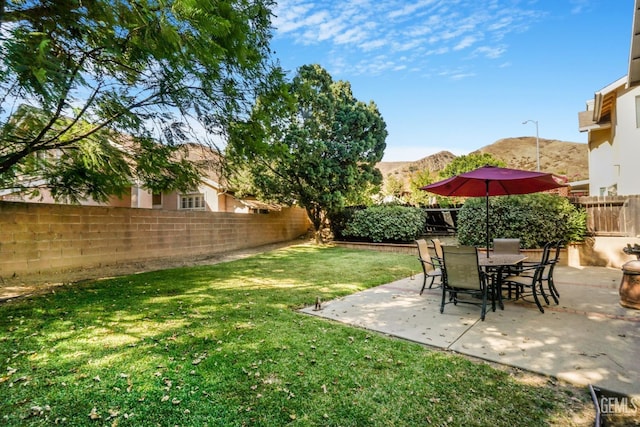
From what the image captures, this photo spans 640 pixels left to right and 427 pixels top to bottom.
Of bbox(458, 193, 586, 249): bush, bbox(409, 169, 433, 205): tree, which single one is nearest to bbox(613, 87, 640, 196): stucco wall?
bbox(458, 193, 586, 249): bush

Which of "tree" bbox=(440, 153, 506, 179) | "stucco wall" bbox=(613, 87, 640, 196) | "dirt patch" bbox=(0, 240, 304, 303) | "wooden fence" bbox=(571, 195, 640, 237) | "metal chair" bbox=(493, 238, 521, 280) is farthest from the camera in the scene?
"tree" bbox=(440, 153, 506, 179)

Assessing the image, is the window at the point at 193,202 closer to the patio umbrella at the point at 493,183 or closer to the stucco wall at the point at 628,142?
the patio umbrella at the point at 493,183

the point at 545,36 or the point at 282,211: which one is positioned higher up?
the point at 545,36

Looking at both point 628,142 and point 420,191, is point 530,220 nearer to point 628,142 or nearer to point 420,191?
point 628,142

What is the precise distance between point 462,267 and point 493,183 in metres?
2.78

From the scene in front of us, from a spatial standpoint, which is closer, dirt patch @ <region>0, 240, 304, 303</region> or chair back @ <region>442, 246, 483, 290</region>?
chair back @ <region>442, 246, 483, 290</region>

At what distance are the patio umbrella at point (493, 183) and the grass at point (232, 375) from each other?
3421mm

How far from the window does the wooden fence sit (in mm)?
17840

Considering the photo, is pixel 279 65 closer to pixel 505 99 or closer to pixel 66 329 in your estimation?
pixel 66 329

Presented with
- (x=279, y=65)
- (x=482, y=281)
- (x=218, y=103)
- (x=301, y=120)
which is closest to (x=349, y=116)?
(x=301, y=120)

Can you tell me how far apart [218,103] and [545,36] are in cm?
1241

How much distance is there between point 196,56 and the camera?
12.0ft

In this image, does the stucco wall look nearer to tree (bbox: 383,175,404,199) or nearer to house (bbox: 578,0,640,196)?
house (bbox: 578,0,640,196)
